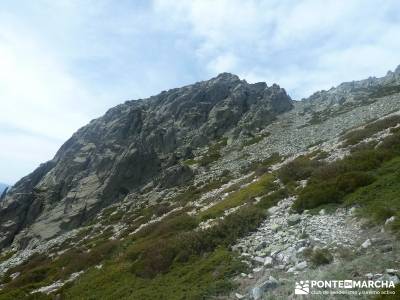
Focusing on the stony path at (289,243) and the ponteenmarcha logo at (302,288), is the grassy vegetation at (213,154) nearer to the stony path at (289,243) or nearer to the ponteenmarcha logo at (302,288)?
the stony path at (289,243)

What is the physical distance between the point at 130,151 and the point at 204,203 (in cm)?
3879

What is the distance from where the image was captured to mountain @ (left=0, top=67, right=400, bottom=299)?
671 inches

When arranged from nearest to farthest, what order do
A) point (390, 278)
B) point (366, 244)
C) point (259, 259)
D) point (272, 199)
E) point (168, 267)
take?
point (390, 278) → point (366, 244) → point (259, 259) → point (168, 267) → point (272, 199)

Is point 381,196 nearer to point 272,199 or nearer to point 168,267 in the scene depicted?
point 272,199

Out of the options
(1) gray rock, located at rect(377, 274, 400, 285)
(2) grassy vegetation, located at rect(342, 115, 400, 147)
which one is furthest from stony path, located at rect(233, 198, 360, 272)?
(2) grassy vegetation, located at rect(342, 115, 400, 147)

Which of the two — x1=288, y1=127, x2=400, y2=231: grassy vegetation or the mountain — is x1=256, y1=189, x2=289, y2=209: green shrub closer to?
the mountain

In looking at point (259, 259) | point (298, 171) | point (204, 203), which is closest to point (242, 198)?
point (298, 171)

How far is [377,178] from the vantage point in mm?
21578

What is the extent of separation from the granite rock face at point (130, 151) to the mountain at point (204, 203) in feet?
1.04

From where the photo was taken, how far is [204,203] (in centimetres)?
3847

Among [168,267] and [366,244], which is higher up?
[366,244]

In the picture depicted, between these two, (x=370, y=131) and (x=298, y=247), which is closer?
(x=298, y=247)

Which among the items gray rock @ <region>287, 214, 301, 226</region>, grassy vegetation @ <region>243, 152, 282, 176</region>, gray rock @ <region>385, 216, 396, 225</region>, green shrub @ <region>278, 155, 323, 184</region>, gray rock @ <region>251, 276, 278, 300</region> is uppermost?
grassy vegetation @ <region>243, 152, 282, 176</region>

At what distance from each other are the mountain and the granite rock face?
12.5 inches
